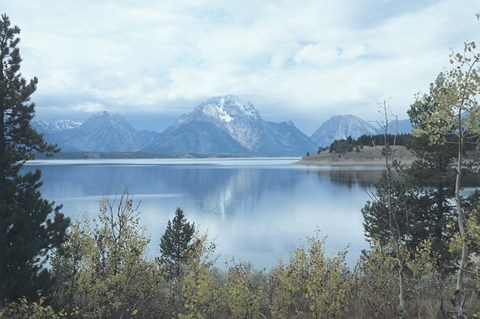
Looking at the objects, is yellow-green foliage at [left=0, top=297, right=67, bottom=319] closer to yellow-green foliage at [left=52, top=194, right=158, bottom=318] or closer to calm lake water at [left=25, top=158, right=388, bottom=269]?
yellow-green foliage at [left=52, top=194, right=158, bottom=318]

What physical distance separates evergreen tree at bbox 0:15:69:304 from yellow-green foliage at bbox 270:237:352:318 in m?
10.6

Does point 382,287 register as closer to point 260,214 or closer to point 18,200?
point 18,200

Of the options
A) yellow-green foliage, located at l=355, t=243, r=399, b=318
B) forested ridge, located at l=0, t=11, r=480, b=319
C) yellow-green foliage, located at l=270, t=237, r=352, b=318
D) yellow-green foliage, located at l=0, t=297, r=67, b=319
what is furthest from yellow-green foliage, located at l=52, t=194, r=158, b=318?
yellow-green foliage, located at l=355, t=243, r=399, b=318

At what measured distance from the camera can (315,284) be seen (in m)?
14.8

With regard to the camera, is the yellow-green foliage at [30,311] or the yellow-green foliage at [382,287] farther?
the yellow-green foliage at [382,287]

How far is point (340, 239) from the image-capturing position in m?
61.4

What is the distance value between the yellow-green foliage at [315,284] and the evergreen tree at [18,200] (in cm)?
1065

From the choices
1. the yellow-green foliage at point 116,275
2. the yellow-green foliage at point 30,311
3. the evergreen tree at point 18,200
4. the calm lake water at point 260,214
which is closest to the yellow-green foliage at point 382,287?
the yellow-green foliage at point 116,275

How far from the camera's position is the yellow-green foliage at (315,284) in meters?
14.5

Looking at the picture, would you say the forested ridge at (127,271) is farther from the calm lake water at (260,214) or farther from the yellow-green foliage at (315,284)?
the calm lake water at (260,214)

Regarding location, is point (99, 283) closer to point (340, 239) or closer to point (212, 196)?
point (340, 239)

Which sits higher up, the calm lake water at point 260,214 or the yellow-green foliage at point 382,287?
the yellow-green foliage at point 382,287

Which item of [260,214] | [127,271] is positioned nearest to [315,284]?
[127,271]

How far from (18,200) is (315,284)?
13.7m
